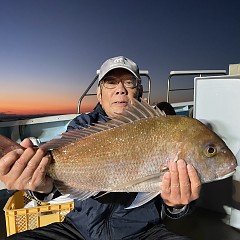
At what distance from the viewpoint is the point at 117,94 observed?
2.34 meters

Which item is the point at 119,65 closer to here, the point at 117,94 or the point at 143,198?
the point at 117,94

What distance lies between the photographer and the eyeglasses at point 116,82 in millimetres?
2424

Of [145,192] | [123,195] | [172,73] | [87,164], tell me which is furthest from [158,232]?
[172,73]

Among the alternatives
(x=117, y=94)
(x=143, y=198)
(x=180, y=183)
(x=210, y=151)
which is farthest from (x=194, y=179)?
(x=117, y=94)

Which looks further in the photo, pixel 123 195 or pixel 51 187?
pixel 123 195

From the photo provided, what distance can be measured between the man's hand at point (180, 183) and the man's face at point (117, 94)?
2.49 ft

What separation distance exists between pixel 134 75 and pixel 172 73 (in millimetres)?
3168

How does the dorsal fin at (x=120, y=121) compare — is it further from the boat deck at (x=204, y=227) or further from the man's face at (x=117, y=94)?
the boat deck at (x=204, y=227)

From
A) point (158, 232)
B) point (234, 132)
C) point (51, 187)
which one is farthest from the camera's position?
point (234, 132)

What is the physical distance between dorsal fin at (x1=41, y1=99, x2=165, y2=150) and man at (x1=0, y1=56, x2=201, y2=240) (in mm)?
149

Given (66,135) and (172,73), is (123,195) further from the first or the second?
(172,73)

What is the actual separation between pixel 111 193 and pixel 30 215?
984 millimetres

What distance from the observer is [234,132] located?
2.67 m

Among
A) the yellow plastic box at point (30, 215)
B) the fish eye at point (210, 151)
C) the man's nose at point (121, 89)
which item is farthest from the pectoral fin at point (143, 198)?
the yellow plastic box at point (30, 215)
